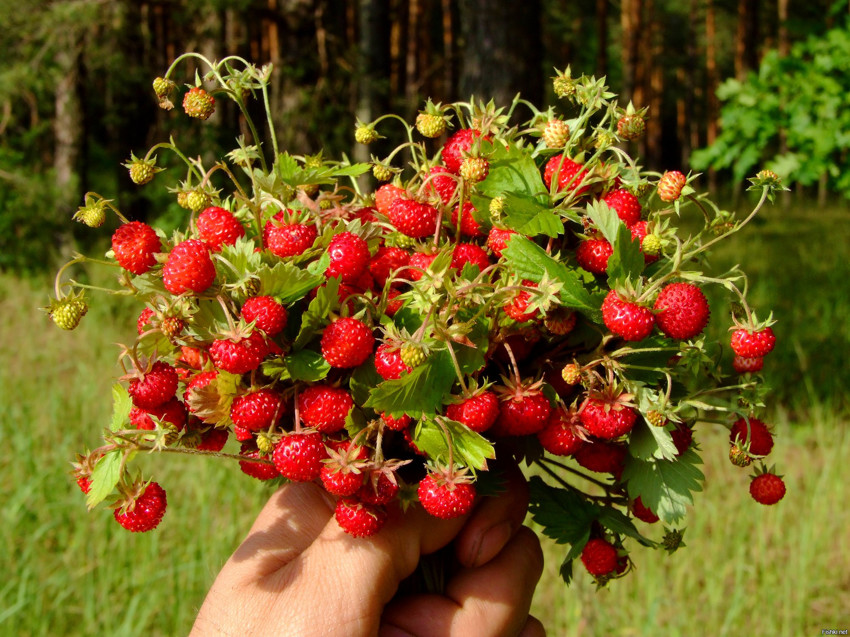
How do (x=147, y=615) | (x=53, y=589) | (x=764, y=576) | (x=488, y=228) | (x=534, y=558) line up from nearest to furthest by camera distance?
1. (x=488, y=228)
2. (x=534, y=558)
3. (x=147, y=615)
4. (x=53, y=589)
5. (x=764, y=576)

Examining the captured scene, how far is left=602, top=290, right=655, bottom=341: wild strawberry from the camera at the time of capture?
3.37 ft

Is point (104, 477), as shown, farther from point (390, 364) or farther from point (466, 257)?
point (466, 257)

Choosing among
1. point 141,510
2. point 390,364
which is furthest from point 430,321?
point 141,510

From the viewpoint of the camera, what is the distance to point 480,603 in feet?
4.62

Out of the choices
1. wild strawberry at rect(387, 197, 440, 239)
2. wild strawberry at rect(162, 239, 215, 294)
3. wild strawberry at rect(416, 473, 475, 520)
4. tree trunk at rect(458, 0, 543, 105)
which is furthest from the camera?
tree trunk at rect(458, 0, 543, 105)

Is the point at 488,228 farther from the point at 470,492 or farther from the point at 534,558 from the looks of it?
the point at 534,558

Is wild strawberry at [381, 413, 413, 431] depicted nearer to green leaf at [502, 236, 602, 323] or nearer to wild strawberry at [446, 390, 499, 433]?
wild strawberry at [446, 390, 499, 433]

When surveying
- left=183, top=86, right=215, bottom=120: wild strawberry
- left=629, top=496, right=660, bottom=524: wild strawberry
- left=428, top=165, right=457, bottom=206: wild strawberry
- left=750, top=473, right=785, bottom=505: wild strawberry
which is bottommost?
left=629, top=496, right=660, bottom=524: wild strawberry

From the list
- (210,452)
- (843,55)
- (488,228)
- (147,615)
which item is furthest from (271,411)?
(843,55)

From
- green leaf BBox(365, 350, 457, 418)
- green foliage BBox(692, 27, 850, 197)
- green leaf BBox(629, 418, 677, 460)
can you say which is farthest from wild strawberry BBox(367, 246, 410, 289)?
green foliage BBox(692, 27, 850, 197)

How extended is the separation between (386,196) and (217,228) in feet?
0.98

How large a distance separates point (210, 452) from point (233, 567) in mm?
272

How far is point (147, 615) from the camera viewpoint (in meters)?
2.49

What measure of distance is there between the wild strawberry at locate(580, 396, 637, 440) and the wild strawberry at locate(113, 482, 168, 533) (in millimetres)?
642
